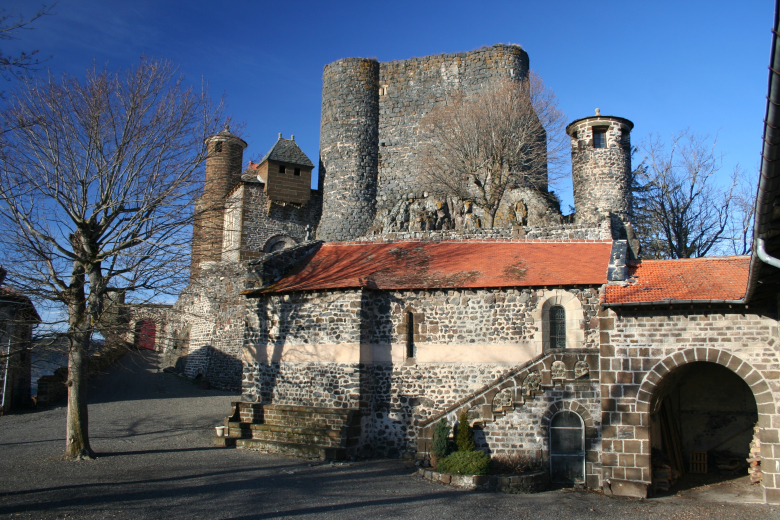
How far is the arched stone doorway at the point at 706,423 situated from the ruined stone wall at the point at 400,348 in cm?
241

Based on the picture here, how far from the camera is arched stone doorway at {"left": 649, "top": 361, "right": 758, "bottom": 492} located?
12484 millimetres

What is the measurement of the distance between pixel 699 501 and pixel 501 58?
25.6 m

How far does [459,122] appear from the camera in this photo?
27.6 m

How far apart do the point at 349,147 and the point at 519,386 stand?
2166cm

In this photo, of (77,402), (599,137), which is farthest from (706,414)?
(599,137)

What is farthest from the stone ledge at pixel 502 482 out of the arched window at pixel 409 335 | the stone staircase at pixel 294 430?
the arched window at pixel 409 335

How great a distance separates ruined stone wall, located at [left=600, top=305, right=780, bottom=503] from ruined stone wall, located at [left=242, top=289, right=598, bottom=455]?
2.68 m

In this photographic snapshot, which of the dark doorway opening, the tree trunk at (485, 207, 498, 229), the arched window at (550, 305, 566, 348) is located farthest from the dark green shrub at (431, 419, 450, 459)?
the tree trunk at (485, 207, 498, 229)

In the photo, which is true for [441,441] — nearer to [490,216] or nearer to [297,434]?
[297,434]

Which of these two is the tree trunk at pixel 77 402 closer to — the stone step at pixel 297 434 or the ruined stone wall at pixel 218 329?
the stone step at pixel 297 434

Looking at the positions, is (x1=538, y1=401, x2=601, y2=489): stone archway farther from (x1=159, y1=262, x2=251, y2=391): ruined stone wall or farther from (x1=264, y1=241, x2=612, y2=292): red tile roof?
(x1=159, y1=262, x2=251, y2=391): ruined stone wall

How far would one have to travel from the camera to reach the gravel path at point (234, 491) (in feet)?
30.8

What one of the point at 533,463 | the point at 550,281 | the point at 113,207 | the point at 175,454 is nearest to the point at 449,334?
the point at 550,281

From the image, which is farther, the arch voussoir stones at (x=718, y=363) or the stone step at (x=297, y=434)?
the stone step at (x=297, y=434)
